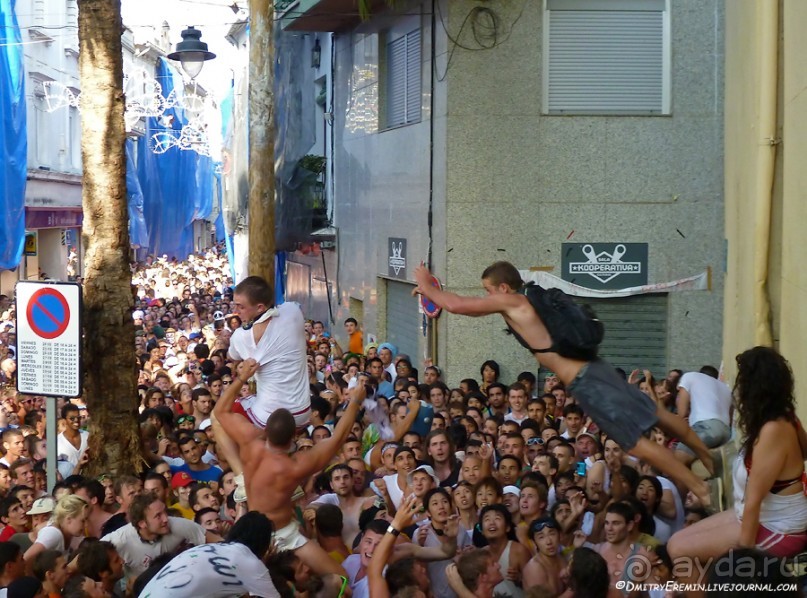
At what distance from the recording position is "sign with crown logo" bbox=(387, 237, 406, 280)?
59.1 feet

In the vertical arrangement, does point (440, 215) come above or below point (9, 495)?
above

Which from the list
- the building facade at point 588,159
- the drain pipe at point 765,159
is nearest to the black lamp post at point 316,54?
the building facade at point 588,159

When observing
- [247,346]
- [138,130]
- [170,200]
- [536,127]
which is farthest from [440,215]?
[170,200]

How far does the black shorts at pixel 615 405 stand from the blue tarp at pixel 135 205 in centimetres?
3499

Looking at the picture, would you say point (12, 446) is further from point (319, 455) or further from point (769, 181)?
point (769, 181)

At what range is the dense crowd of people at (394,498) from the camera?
538cm

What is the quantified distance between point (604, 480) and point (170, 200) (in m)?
42.8

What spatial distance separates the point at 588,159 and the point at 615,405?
371 inches

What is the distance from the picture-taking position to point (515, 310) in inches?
273

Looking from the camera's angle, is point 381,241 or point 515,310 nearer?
point 515,310

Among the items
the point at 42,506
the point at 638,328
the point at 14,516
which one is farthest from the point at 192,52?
the point at 42,506

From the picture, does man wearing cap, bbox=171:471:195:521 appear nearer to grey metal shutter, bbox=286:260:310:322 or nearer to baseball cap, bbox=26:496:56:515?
baseball cap, bbox=26:496:56:515

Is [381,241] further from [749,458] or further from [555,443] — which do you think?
[749,458]

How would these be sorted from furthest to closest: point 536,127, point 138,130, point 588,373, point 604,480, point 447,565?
point 138,130 → point 536,127 → point 604,480 → point 447,565 → point 588,373
